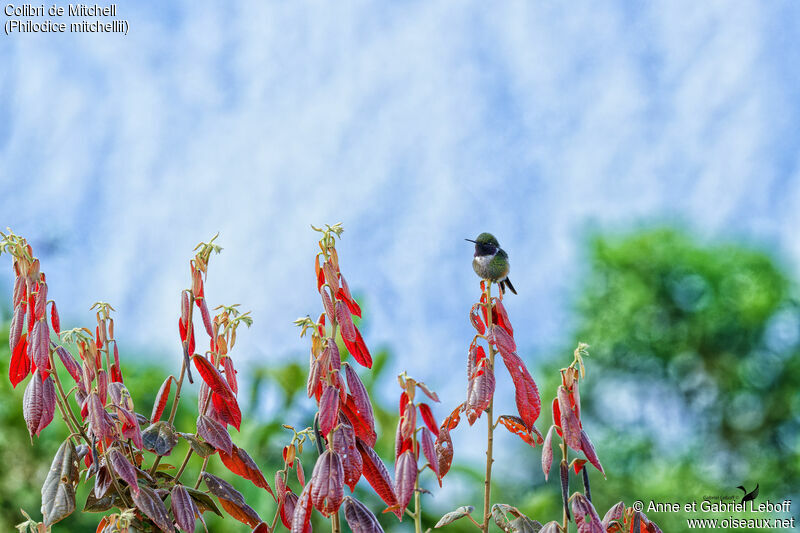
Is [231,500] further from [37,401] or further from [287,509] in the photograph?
[37,401]

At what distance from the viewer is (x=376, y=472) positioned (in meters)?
1.08

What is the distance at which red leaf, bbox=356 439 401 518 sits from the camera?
108 centimetres

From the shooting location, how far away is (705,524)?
5902mm

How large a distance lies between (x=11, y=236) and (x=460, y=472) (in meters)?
3.48

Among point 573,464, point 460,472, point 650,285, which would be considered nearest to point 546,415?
point 650,285

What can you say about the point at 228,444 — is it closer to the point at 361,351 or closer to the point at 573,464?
the point at 361,351

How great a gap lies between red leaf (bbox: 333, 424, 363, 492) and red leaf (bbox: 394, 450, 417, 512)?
57 millimetres

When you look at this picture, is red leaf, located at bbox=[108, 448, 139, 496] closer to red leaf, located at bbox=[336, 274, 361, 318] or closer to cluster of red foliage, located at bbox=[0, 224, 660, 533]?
cluster of red foliage, located at bbox=[0, 224, 660, 533]

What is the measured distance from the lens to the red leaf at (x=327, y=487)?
97 cm

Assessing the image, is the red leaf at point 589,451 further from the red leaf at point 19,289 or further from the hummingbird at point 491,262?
the red leaf at point 19,289

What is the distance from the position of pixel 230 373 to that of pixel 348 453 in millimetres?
248

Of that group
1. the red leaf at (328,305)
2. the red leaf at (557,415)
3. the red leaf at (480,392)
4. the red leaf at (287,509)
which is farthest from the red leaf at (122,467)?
the red leaf at (557,415)

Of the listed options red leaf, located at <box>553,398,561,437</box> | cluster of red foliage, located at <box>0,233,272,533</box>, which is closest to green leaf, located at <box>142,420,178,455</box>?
cluster of red foliage, located at <box>0,233,272,533</box>

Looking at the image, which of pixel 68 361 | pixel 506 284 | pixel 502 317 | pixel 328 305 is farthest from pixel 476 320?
pixel 68 361
